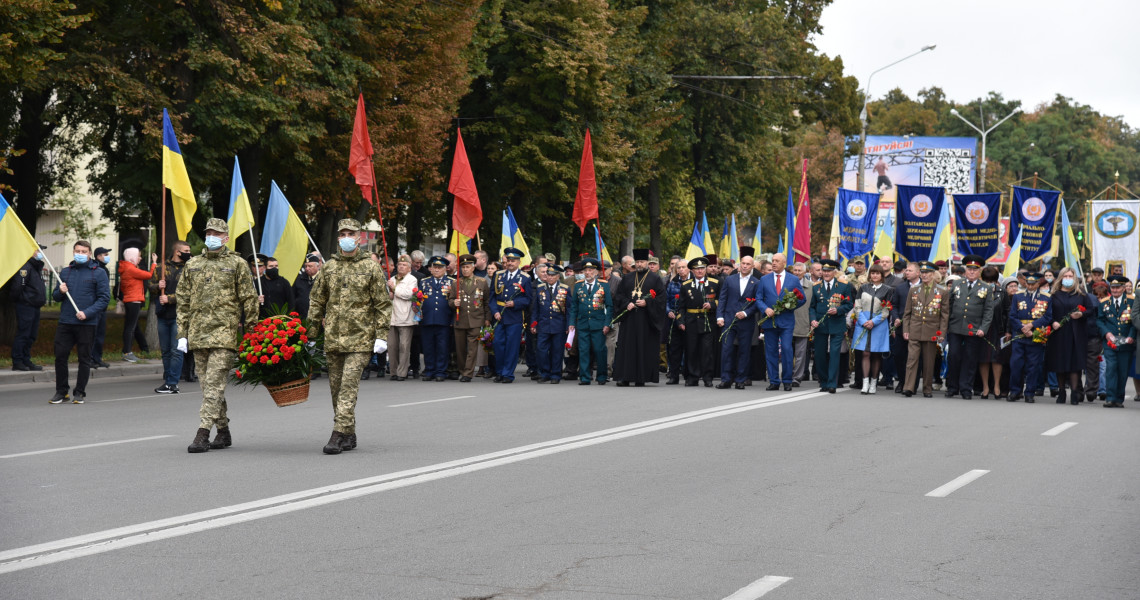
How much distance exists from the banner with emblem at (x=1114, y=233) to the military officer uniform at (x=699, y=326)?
12.3 metres

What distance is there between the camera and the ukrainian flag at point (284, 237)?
794 inches

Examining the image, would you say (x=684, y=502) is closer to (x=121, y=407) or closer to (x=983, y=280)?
(x=121, y=407)

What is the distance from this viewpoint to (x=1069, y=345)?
17.8 meters

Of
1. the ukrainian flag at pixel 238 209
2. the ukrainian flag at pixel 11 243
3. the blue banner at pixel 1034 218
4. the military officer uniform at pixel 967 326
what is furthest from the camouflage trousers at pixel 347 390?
the blue banner at pixel 1034 218

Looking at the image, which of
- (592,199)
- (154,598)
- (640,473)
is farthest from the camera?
(592,199)

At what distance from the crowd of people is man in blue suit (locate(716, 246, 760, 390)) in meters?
0.02

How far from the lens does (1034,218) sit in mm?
25156

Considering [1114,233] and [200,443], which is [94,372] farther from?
[1114,233]

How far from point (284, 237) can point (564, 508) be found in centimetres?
1343

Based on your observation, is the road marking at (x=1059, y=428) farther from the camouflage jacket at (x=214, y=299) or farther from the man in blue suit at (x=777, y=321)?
the camouflage jacket at (x=214, y=299)

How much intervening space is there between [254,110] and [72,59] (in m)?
3.02

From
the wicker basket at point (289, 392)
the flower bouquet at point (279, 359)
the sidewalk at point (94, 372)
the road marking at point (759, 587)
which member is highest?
the flower bouquet at point (279, 359)

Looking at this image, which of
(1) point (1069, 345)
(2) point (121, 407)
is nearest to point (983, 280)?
(1) point (1069, 345)

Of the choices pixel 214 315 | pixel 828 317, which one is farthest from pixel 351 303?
pixel 828 317
